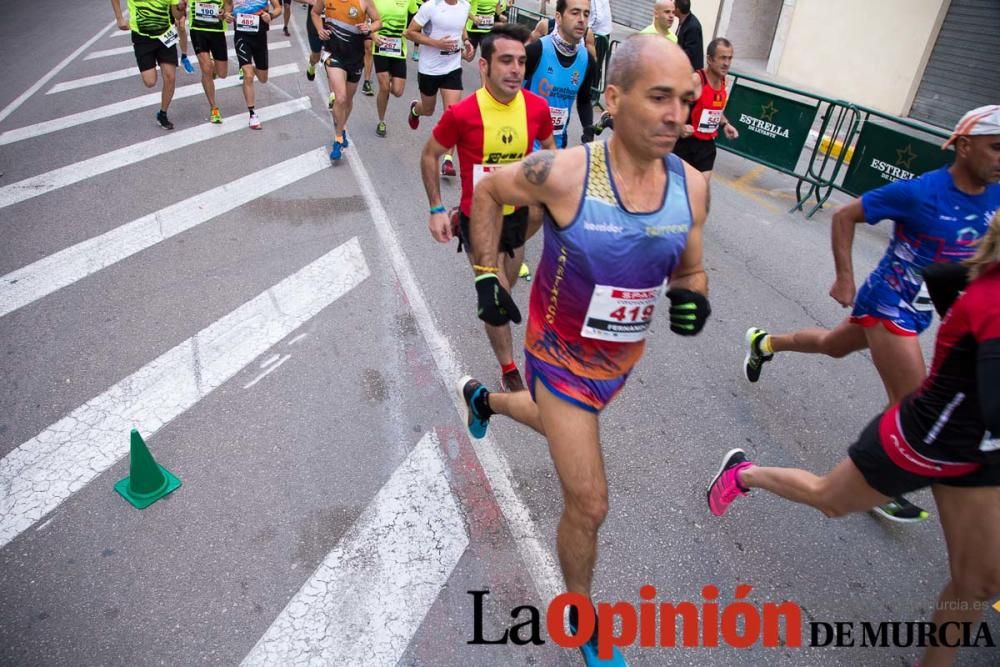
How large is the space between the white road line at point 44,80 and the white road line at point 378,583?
30.1 feet

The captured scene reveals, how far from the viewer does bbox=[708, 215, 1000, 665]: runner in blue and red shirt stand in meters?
2.13

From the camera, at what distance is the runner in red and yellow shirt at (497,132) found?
159 inches

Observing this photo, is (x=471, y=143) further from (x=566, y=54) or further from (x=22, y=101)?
(x=22, y=101)

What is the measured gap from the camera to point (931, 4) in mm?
10281

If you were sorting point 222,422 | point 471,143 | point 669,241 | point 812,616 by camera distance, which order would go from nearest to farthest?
1. point 669,241
2. point 812,616
3. point 222,422
4. point 471,143

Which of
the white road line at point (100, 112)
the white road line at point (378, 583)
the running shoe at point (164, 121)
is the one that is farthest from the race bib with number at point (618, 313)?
the white road line at point (100, 112)

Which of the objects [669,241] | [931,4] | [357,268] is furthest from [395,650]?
[931,4]

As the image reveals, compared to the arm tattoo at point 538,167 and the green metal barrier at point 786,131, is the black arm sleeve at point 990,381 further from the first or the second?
the green metal barrier at point 786,131

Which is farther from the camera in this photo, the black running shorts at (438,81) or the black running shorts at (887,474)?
the black running shorts at (438,81)

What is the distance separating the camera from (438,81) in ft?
26.4

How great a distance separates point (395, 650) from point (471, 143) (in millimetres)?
2874

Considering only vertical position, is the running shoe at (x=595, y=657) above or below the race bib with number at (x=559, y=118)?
below

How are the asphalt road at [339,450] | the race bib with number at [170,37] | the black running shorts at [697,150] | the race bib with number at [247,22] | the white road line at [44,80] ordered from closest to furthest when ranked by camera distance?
1. the asphalt road at [339,450]
2. the black running shorts at [697,150]
3. the race bib with number at [170,37]
4. the race bib with number at [247,22]
5. the white road line at [44,80]

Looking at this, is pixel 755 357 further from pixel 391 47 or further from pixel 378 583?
pixel 391 47
